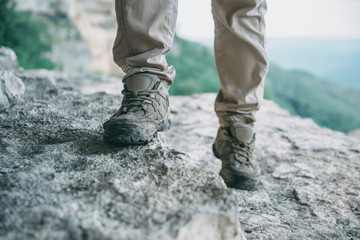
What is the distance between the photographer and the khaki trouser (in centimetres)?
80

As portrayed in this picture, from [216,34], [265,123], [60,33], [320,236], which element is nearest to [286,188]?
[320,236]

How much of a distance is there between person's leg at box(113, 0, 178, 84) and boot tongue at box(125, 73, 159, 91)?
0.02m

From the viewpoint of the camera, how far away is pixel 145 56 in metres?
0.81

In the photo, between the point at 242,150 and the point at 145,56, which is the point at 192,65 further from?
the point at 145,56

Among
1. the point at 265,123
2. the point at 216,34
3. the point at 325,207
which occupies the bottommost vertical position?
the point at 265,123

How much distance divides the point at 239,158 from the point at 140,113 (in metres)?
0.43

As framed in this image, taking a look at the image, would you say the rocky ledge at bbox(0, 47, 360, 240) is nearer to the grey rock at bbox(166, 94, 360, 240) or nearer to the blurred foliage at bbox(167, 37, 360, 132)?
the grey rock at bbox(166, 94, 360, 240)

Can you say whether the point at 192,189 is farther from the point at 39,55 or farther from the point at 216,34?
the point at 39,55

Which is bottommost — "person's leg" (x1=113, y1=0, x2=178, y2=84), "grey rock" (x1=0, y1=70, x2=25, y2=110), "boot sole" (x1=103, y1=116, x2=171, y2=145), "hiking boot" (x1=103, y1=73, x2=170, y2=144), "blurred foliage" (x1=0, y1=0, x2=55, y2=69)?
"blurred foliage" (x1=0, y1=0, x2=55, y2=69)

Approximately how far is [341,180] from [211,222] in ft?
2.95

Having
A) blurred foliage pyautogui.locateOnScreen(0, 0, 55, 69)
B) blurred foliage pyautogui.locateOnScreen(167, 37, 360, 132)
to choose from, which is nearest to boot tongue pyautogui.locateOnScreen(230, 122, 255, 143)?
blurred foliage pyautogui.locateOnScreen(0, 0, 55, 69)

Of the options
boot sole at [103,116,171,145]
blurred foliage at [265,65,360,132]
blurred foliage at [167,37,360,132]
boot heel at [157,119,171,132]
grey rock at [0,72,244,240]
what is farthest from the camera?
blurred foliage at [265,65,360,132]

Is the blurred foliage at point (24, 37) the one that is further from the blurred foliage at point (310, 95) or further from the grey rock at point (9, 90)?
the blurred foliage at point (310, 95)

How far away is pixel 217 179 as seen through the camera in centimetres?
60
